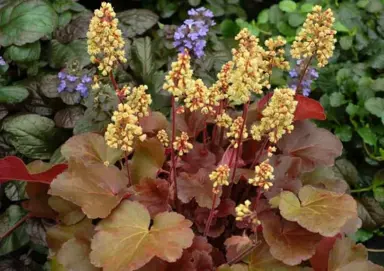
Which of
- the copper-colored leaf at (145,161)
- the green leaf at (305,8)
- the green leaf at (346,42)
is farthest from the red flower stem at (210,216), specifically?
the green leaf at (305,8)

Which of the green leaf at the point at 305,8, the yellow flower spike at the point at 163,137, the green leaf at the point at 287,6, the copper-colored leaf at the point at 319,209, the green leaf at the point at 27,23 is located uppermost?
the copper-colored leaf at the point at 319,209

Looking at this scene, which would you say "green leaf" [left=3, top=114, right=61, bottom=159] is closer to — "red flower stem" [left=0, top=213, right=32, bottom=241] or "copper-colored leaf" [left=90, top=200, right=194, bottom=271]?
"red flower stem" [left=0, top=213, right=32, bottom=241]

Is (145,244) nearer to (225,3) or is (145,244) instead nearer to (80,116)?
(80,116)

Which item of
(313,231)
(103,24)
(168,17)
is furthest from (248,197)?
(168,17)

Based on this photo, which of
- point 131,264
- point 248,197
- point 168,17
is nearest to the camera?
point 131,264

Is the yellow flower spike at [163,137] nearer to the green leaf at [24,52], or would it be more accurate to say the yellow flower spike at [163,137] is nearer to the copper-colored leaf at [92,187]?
the copper-colored leaf at [92,187]

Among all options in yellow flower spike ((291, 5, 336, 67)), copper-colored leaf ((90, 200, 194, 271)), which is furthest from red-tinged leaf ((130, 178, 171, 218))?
yellow flower spike ((291, 5, 336, 67))
